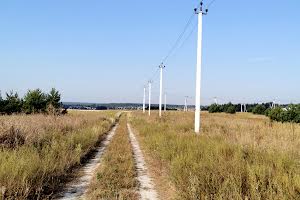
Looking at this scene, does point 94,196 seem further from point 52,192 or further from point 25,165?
point 25,165

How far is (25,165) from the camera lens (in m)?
9.55

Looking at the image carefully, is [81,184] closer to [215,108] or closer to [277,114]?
[277,114]

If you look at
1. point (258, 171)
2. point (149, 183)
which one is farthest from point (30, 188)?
point (258, 171)

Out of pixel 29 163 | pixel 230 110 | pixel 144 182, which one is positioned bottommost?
pixel 144 182

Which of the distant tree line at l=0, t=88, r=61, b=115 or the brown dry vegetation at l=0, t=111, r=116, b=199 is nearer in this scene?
the brown dry vegetation at l=0, t=111, r=116, b=199

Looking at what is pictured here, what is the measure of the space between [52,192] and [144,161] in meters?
6.65

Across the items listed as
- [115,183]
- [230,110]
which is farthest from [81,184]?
[230,110]

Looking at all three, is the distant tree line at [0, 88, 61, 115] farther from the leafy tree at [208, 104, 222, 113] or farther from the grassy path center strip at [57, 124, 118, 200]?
the leafy tree at [208, 104, 222, 113]

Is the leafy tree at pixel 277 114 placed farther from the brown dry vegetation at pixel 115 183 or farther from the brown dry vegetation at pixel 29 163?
the brown dry vegetation at pixel 115 183

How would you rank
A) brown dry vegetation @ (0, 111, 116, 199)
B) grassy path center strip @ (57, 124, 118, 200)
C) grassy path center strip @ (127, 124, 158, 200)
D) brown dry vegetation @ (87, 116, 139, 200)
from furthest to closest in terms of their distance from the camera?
grassy path center strip @ (127, 124, 158, 200) → grassy path center strip @ (57, 124, 118, 200) → brown dry vegetation @ (87, 116, 139, 200) → brown dry vegetation @ (0, 111, 116, 199)

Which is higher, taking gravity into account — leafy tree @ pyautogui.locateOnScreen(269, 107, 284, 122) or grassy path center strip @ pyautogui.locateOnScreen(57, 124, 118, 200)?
leafy tree @ pyautogui.locateOnScreen(269, 107, 284, 122)

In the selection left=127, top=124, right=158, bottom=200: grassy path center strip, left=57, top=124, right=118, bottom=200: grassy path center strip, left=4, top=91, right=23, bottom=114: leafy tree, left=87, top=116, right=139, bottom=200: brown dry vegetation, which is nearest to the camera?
left=87, top=116, right=139, bottom=200: brown dry vegetation

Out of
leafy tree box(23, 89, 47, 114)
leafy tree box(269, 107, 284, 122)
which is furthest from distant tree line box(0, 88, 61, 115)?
leafy tree box(269, 107, 284, 122)

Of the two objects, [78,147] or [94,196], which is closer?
[94,196]
